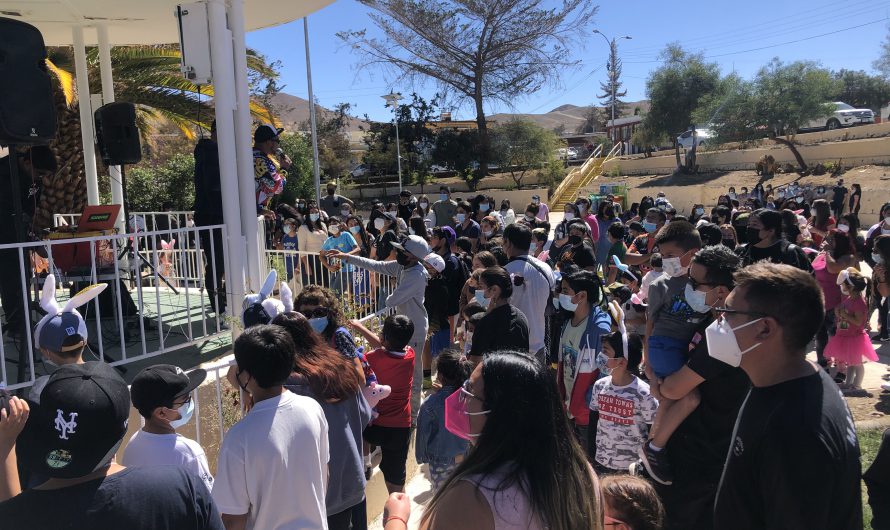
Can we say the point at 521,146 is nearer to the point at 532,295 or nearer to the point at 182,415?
the point at 532,295

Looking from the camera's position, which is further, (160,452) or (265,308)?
(265,308)

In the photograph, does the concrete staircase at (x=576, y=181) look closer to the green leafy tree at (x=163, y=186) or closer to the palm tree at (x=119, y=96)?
Answer: the green leafy tree at (x=163, y=186)

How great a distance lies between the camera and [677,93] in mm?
39969

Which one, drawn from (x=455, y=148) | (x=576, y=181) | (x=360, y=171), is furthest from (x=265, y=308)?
(x=360, y=171)

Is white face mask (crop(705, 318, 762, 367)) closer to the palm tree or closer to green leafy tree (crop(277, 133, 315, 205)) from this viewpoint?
the palm tree

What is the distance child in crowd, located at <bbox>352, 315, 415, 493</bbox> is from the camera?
4.34 meters

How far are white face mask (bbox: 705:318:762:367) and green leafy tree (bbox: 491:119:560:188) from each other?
3409 centimetres

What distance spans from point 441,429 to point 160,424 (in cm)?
164

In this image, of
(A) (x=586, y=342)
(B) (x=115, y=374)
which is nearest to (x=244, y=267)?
(A) (x=586, y=342)

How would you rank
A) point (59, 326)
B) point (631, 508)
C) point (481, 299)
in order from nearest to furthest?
point (631, 508) < point (59, 326) < point (481, 299)

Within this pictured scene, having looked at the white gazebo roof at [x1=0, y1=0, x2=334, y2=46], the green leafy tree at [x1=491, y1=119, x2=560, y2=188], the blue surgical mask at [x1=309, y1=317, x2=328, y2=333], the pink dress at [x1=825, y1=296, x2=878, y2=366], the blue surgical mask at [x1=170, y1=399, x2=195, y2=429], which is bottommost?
the pink dress at [x1=825, y1=296, x2=878, y2=366]

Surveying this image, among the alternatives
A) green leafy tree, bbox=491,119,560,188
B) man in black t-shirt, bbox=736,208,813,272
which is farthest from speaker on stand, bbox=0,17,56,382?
green leafy tree, bbox=491,119,560,188

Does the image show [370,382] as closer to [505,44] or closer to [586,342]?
[586,342]

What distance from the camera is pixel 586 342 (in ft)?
14.2
